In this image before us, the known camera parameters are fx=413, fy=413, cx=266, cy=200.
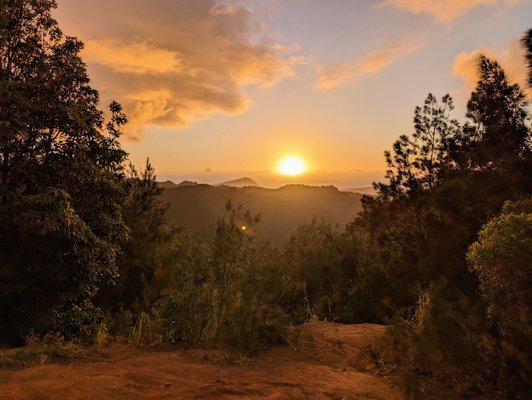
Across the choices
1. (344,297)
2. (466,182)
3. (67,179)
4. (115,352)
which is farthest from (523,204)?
(67,179)

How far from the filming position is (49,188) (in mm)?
9352

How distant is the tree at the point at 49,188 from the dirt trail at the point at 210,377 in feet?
11.1

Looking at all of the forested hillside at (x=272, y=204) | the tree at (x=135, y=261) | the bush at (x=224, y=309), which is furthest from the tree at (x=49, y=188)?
the forested hillside at (x=272, y=204)

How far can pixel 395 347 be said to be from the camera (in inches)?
235

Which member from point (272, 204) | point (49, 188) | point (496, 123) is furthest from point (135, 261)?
point (272, 204)

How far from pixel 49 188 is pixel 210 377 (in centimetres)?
624

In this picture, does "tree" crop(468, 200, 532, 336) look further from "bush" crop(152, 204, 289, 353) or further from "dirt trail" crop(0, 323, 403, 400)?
"bush" crop(152, 204, 289, 353)

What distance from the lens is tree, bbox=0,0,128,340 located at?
9.40 m

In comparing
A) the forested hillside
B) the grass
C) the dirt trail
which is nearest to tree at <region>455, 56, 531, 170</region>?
the dirt trail

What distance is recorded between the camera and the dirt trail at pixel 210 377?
4703 mm

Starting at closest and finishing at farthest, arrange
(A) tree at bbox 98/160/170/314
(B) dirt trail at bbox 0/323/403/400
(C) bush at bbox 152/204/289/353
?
1. (B) dirt trail at bbox 0/323/403/400
2. (C) bush at bbox 152/204/289/353
3. (A) tree at bbox 98/160/170/314

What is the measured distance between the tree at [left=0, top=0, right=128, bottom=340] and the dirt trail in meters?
3.40

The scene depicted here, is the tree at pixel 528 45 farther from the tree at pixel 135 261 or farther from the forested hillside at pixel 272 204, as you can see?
the forested hillside at pixel 272 204

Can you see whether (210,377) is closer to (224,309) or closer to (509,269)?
(224,309)
